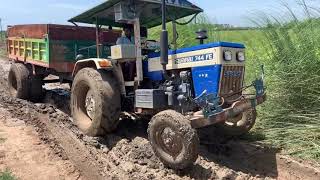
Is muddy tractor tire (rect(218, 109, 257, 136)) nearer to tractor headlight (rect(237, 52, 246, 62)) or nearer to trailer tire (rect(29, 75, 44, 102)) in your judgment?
tractor headlight (rect(237, 52, 246, 62))

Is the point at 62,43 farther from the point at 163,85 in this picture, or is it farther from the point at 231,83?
the point at 231,83

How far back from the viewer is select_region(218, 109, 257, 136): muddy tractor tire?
261 inches

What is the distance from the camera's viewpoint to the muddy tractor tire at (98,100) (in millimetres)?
6719

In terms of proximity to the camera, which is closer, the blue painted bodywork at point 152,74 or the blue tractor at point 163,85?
the blue tractor at point 163,85

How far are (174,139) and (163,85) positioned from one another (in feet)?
3.45

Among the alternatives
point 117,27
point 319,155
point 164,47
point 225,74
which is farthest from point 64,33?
point 319,155

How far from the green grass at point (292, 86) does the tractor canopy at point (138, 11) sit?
166 centimetres

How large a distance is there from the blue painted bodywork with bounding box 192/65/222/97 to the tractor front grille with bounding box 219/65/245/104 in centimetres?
8

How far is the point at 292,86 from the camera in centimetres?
707

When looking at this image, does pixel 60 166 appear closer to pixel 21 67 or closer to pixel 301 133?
pixel 301 133

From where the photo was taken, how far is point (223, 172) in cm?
563

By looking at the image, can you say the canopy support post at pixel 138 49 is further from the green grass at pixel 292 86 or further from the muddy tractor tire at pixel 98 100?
the green grass at pixel 292 86

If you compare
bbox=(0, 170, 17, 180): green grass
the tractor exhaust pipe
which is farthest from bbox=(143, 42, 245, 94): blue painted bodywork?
bbox=(0, 170, 17, 180): green grass

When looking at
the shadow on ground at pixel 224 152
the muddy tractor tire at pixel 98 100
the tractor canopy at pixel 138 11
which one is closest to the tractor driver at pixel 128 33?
the tractor canopy at pixel 138 11
